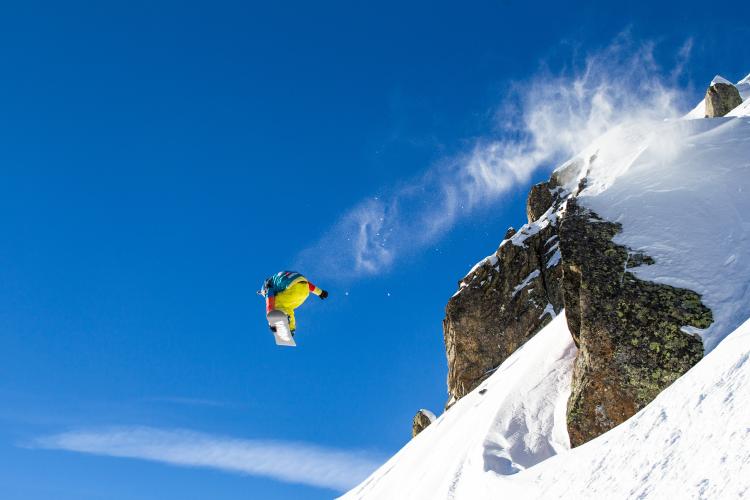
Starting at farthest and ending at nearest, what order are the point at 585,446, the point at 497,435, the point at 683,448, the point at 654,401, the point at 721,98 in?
the point at 721,98 < the point at 497,435 < the point at 585,446 < the point at 654,401 < the point at 683,448

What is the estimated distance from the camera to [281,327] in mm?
14281

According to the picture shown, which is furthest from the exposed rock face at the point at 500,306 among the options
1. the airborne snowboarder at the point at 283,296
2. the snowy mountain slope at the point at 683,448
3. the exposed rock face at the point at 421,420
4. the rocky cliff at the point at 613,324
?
the snowy mountain slope at the point at 683,448

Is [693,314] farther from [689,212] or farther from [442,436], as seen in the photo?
[442,436]

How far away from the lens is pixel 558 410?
15086 mm

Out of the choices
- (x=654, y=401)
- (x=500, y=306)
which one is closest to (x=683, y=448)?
(x=654, y=401)

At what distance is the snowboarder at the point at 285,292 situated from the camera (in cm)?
1412

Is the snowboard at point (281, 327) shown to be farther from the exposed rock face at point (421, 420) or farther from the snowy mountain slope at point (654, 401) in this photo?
the exposed rock face at point (421, 420)

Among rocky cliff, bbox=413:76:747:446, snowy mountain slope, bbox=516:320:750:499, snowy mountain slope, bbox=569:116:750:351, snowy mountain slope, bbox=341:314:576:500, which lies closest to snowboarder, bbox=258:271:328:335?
snowy mountain slope, bbox=341:314:576:500

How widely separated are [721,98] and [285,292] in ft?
173

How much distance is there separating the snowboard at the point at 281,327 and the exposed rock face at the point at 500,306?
16156 millimetres

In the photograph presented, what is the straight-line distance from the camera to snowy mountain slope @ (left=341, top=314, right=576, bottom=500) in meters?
14.1

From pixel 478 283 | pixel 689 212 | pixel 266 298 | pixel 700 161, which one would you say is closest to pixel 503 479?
pixel 266 298

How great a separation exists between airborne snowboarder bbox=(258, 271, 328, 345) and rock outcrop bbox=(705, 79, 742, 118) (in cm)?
5082

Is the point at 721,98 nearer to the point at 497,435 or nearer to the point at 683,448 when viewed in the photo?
the point at 497,435
